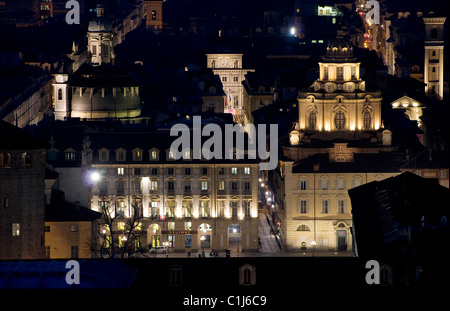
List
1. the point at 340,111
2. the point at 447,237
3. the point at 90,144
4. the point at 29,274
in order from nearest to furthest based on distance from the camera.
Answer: the point at 447,237 < the point at 29,274 < the point at 90,144 < the point at 340,111

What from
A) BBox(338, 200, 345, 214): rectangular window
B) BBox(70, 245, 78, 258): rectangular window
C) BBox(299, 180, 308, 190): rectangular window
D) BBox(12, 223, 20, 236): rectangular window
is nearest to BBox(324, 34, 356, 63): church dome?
BBox(299, 180, 308, 190): rectangular window

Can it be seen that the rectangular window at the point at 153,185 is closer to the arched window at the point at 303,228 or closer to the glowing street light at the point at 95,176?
the glowing street light at the point at 95,176

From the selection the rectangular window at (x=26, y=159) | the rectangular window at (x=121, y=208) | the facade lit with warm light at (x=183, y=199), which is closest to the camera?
the rectangular window at (x=26, y=159)

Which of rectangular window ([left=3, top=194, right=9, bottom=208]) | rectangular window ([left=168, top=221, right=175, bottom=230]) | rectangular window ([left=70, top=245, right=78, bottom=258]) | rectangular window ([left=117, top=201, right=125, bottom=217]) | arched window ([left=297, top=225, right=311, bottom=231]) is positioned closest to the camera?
rectangular window ([left=3, top=194, right=9, bottom=208])

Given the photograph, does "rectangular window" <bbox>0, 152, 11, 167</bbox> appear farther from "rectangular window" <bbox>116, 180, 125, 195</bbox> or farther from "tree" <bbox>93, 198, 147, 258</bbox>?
"rectangular window" <bbox>116, 180, 125, 195</bbox>

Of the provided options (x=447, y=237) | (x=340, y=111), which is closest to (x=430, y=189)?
(x=447, y=237)

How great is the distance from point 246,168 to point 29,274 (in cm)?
6001

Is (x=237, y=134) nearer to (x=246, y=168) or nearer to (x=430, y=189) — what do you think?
(x=246, y=168)

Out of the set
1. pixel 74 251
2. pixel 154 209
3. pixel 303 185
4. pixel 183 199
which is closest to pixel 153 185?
pixel 154 209

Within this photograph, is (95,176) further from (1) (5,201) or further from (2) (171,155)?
(1) (5,201)

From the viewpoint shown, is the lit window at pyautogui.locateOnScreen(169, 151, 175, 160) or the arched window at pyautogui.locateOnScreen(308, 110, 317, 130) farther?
the arched window at pyautogui.locateOnScreen(308, 110, 317, 130)

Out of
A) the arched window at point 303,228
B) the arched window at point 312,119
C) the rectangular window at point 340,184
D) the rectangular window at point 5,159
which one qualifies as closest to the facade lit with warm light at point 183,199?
the arched window at point 303,228

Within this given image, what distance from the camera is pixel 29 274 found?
358 ft
